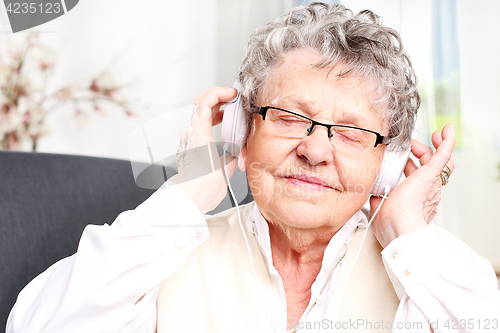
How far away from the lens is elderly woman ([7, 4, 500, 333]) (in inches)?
33.0

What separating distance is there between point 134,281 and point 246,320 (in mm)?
307

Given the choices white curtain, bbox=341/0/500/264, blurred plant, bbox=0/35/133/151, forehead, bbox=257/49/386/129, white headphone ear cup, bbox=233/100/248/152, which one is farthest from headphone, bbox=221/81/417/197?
white curtain, bbox=341/0/500/264

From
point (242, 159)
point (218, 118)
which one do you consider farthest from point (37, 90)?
point (242, 159)

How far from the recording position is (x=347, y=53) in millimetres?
999

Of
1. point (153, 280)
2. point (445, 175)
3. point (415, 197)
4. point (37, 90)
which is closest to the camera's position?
point (153, 280)

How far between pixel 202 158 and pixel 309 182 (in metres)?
0.29

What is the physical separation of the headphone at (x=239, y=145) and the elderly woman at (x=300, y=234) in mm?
26

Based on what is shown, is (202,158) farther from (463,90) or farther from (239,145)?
(463,90)

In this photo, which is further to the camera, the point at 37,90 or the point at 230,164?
the point at 37,90

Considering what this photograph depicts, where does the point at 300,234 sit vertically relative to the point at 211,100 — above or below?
below

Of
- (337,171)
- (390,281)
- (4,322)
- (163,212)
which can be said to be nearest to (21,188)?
(4,322)

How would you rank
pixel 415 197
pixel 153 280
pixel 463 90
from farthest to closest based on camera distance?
pixel 463 90 < pixel 415 197 < pixel 153 280

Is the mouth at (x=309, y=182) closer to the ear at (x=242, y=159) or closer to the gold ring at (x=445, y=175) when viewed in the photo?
the ear at (x=242, y=159)

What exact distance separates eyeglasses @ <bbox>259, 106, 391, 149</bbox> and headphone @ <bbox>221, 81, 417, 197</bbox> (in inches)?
2.8
